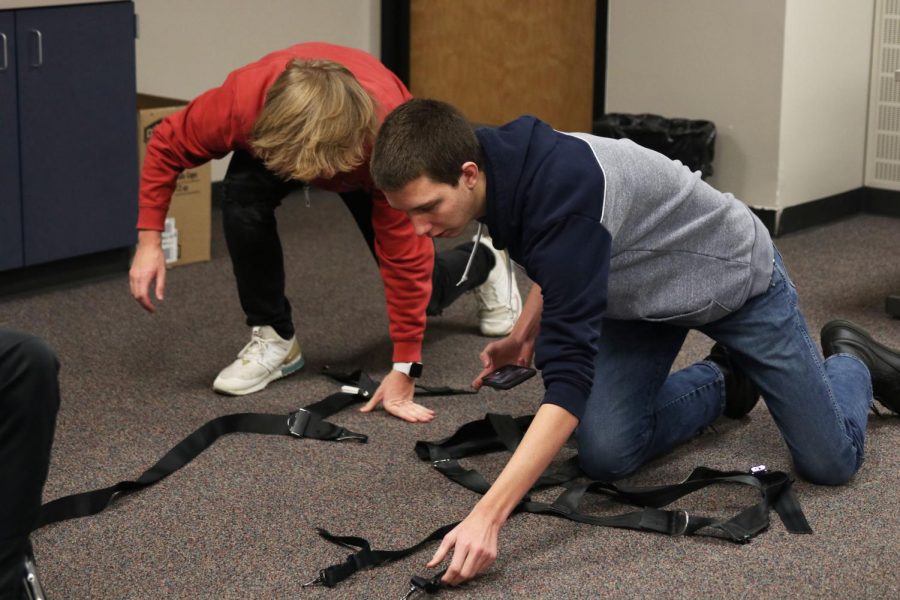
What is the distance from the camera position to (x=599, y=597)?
175cm

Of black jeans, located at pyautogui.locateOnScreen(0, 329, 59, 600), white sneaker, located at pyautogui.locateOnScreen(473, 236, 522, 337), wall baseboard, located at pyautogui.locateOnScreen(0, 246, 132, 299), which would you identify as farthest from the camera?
wall baseboard, located at pyautogui.locateOnScreen(0, 246, 132, 299)

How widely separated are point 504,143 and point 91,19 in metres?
2.02

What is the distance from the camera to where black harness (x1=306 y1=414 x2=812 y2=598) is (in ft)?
Result: 6.02

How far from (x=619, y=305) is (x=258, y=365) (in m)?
0.97

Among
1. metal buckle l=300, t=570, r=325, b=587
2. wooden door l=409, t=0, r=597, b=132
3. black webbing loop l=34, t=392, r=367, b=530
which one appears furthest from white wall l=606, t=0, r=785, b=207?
metal buckle l=300, t=570, r=325, b=587

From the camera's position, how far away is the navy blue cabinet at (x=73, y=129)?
3.25 meters

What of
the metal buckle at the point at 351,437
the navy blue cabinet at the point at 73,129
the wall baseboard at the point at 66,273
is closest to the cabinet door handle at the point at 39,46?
the navy blue cabinet at the point at 73,129

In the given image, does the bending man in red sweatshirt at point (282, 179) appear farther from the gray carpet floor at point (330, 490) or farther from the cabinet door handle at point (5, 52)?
the cabinet door handle at point (5, 52)

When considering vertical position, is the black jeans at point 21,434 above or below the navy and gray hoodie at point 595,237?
below

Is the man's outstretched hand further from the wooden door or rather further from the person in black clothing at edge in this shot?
the wooden door

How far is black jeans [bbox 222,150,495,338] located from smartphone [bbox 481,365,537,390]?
63cm

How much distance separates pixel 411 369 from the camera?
2.47m

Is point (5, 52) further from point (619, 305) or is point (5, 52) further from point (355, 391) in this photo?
point (619, 305)

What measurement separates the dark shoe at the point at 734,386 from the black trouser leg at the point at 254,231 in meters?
0.95
